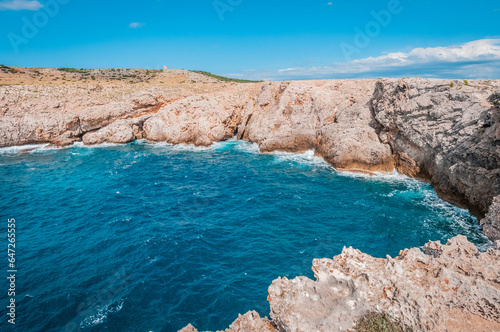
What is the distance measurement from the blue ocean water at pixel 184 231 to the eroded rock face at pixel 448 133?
221cm

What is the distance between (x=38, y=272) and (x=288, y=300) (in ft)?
62.4

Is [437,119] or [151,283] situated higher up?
[437,119]

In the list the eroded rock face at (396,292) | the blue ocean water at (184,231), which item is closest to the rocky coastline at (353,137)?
the eroded rock face at (396,292)

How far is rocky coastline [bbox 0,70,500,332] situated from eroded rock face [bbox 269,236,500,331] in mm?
34

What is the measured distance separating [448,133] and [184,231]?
29251 millimetres

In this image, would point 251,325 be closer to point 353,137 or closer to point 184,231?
point 184,231

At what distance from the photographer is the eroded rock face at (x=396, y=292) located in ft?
27.8

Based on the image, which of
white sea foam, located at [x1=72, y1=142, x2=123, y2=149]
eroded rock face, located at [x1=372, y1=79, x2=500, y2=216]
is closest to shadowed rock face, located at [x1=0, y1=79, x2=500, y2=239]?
eroded rock face, located at [x1=372, y1=79, x2=500, y2=216]

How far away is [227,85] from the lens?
74.6 m

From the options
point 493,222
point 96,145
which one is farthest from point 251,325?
point 96,145

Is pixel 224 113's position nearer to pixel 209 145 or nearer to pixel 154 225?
pixel 209 145

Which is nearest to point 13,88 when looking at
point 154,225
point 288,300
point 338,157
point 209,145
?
point 209,145

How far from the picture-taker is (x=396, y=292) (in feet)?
29.9

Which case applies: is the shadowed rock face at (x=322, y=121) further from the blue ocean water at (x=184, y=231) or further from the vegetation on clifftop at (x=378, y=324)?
the vegetation on clifftop at (x=378, y=324)
